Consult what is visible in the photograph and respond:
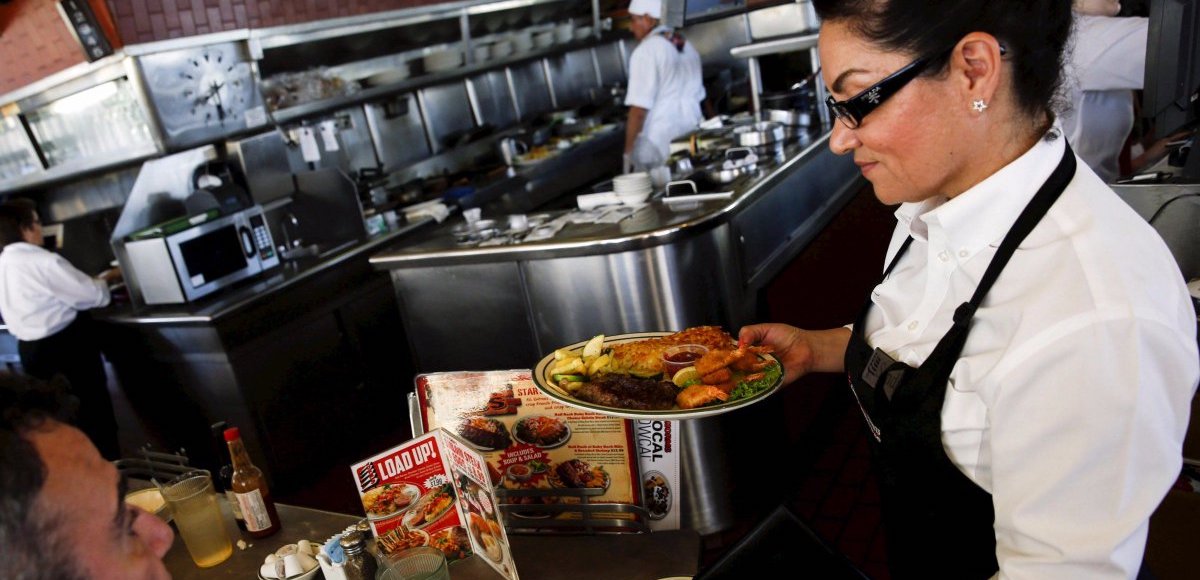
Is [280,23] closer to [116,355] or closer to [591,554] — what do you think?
[116,355]

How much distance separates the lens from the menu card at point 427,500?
60.4 inches

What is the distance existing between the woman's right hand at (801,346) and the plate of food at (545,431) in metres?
0.51

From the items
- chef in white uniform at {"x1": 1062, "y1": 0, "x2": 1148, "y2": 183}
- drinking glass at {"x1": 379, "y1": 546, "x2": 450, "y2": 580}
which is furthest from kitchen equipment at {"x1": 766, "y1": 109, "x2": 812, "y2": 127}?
drinking glass at {"x1": 379, "y1": 546, "x2": 450, "y2": 580}

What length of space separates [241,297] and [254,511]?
2828mm

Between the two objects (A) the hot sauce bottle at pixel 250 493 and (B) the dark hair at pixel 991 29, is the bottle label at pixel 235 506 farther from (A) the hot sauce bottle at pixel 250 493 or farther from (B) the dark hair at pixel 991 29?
(B) the dark hair at pixel 991 29

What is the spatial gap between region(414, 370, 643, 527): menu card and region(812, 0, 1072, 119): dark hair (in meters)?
0.87

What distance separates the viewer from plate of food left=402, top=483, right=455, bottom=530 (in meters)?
1.60

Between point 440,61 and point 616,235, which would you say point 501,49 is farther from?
point 616,235

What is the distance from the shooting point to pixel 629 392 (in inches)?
69.9

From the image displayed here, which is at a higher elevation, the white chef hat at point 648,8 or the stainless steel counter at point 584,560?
the white chef hat at point 648,8

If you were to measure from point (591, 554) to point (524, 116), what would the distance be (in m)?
7.27

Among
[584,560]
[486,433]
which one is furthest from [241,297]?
[584,560]

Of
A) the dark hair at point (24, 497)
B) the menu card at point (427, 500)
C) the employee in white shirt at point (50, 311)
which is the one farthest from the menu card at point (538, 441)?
the employee in white shirt at point (50, 311)

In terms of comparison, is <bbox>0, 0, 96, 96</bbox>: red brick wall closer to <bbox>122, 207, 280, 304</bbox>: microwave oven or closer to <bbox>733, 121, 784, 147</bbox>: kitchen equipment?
<bbox>122, 207, 280, 304</bbox>: microwave oven
